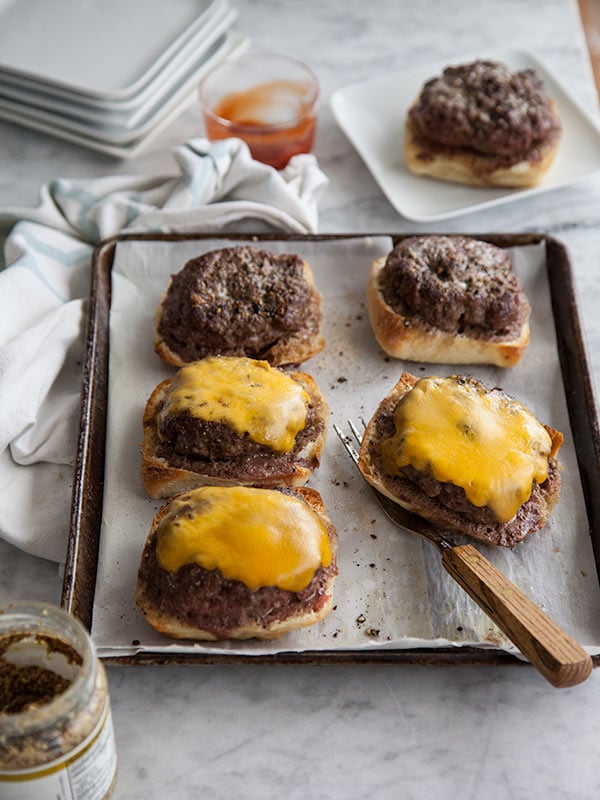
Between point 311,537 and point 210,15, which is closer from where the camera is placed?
point 311,537

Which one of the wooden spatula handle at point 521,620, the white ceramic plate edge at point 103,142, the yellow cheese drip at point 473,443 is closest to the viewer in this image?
the wooden spatula handle at point 521,620

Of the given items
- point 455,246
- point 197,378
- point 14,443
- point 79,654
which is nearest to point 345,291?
point 455,246

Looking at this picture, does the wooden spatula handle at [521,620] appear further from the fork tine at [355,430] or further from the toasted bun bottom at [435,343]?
the toasted bun bottom at [435,343]

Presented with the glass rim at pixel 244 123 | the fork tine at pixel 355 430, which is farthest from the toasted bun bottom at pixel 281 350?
the glass rim at pixel 244 123

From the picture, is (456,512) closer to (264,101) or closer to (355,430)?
(355,430)

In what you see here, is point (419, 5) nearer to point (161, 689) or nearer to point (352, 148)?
point (352, 148)

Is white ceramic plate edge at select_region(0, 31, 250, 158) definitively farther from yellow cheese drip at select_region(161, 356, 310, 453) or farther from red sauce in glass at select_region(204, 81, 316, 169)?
yellow cheese drip at select_region(161, 356, 310, 453)

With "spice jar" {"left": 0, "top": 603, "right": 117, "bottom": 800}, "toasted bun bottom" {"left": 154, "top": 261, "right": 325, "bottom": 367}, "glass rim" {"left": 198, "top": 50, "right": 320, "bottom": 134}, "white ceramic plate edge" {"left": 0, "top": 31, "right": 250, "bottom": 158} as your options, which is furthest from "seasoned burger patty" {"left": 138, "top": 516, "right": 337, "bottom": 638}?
"white ceramic plate edge" {"left": 0, "top": 31, "right": 250, "bottom": 158}
